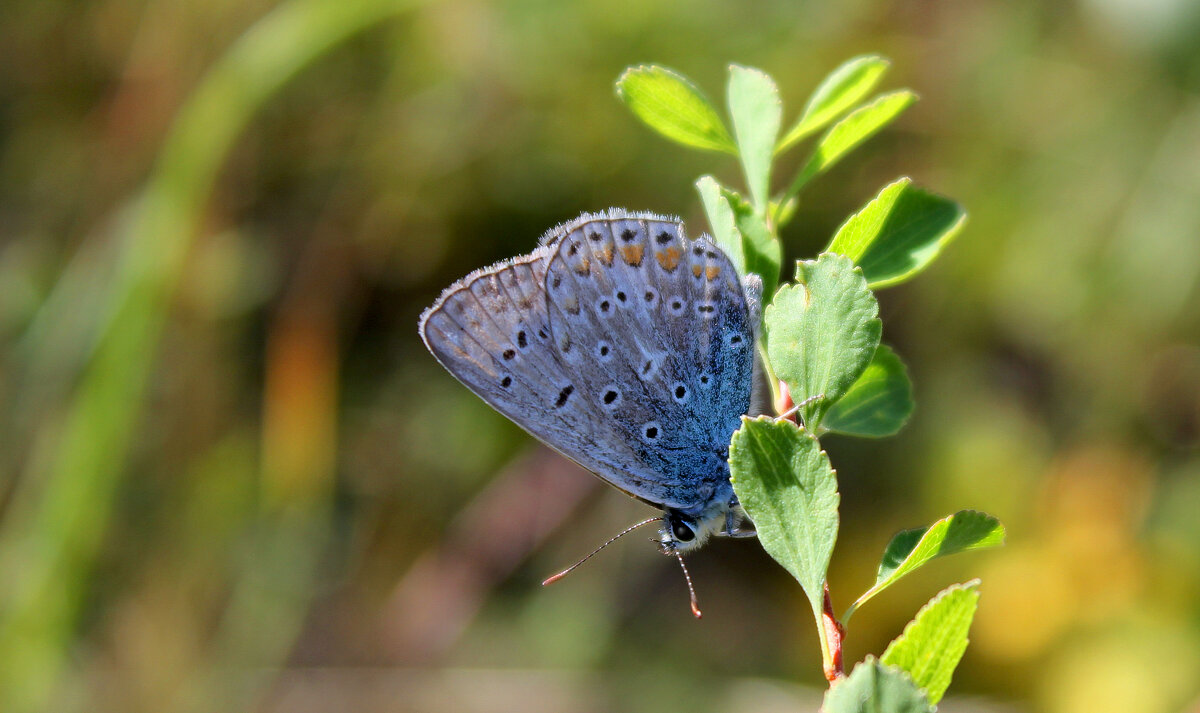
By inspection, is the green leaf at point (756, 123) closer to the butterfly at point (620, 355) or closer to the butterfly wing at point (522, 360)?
the butterfly at point (620, 355)

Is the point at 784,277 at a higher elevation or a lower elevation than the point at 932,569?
higher

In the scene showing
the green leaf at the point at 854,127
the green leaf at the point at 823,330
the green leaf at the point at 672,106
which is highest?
the green leaf at the point at 672,106

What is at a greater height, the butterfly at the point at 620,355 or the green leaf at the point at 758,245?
the green leaf at the point at 758,245

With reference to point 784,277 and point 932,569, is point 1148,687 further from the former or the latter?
point 784,277

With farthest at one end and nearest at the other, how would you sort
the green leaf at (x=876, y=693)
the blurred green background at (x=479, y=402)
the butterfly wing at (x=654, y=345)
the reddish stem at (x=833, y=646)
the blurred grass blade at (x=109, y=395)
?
the blurred green background at (x=479, y=402), the blurred grass blade at (x=109, y=395), the butterfly wing at (x=654, y=345), the reddish stem at (x=833, y=646), the green leaf at (x=876, y=693)

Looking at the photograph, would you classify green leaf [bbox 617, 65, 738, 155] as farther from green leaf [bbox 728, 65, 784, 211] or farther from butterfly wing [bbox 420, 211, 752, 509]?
butterfly wing [bbox 420, 211, 752, 509]

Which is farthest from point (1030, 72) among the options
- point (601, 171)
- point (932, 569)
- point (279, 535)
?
point (279, 535)

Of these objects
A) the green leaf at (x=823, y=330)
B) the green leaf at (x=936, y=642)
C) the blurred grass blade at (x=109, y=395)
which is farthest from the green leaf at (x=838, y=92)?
the blurred grass blade at (x=109, y=395)

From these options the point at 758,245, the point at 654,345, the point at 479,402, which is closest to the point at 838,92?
the point at 758,245

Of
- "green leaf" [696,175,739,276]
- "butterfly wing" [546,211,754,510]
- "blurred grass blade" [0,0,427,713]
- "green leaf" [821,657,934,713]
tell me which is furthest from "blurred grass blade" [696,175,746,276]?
"blurred grass blade" [0,0,427,713]
